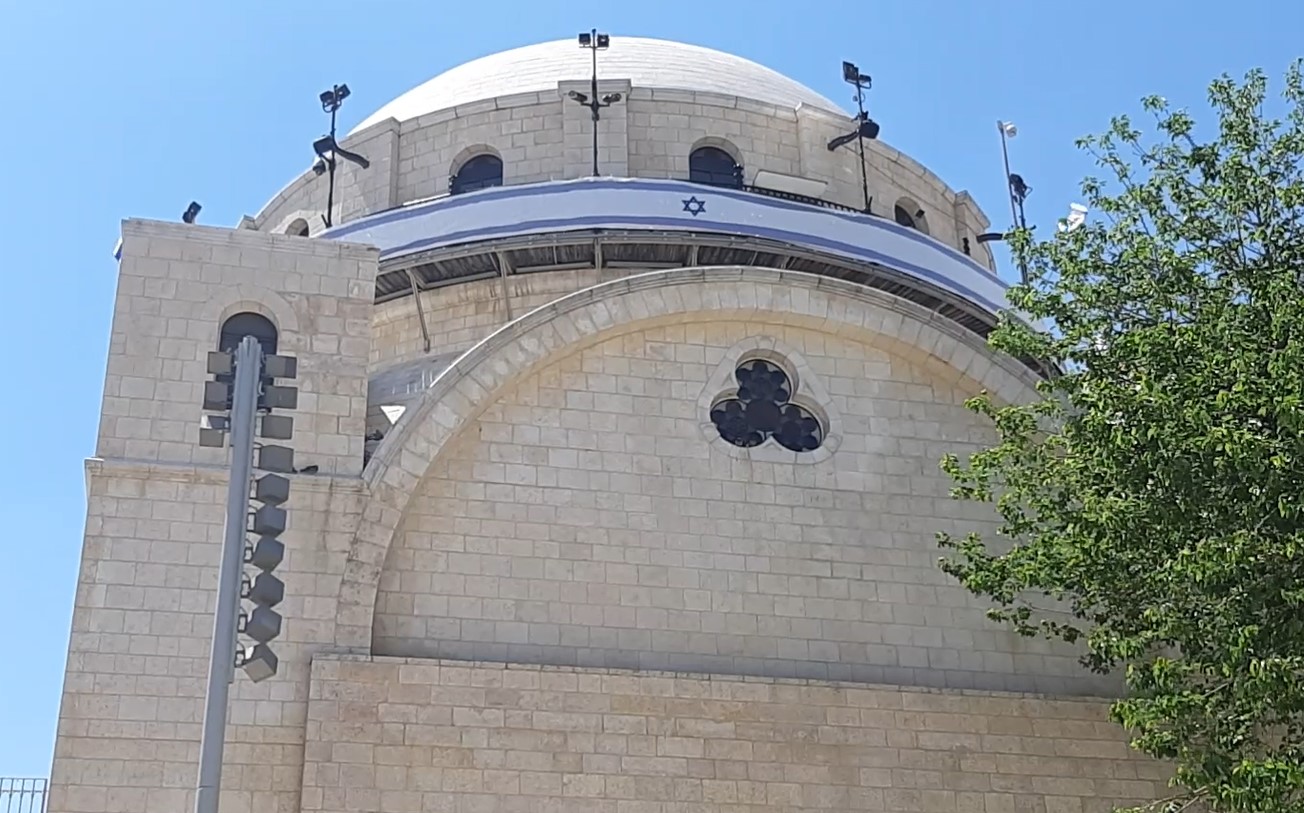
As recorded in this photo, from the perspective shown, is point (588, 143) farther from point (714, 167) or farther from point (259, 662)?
point (259, 662)

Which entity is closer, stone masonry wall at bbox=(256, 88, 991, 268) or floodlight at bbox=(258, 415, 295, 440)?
floodlight at bbox=(258, 415, 295, 440)

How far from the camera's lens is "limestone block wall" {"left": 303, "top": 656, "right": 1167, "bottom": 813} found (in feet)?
43.0

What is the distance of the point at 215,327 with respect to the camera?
14695mm

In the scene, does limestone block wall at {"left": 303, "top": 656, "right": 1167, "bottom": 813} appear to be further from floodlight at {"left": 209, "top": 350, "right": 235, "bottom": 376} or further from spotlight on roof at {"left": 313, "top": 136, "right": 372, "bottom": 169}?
spotlight on roof at {"left": 313, "top": 136, "right": 372, "bottom": 169}

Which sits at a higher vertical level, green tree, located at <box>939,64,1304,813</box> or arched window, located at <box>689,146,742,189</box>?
arched window, located at <box>689,146,742,189</box>

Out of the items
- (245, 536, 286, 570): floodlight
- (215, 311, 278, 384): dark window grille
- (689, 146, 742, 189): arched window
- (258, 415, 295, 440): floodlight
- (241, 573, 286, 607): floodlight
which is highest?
(689, 146, 742, 189): arched window

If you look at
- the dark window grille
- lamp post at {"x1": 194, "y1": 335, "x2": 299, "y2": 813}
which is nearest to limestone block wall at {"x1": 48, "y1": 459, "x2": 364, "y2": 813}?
the dark window grille

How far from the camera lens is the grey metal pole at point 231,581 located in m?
8.49

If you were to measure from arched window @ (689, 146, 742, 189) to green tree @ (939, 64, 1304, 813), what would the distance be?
28.5 feet

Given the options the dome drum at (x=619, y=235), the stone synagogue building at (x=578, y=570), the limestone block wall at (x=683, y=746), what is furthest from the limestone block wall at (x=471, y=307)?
the limestone block wall at (x=683, y=746)

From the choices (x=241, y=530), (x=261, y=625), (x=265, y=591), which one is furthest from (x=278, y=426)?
(x=261, y=625)

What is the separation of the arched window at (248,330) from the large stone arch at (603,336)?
5.43 feet

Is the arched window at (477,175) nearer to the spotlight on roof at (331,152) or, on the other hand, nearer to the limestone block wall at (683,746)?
the spotlight on roof at (331,152)

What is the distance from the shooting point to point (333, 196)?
2253 cm
